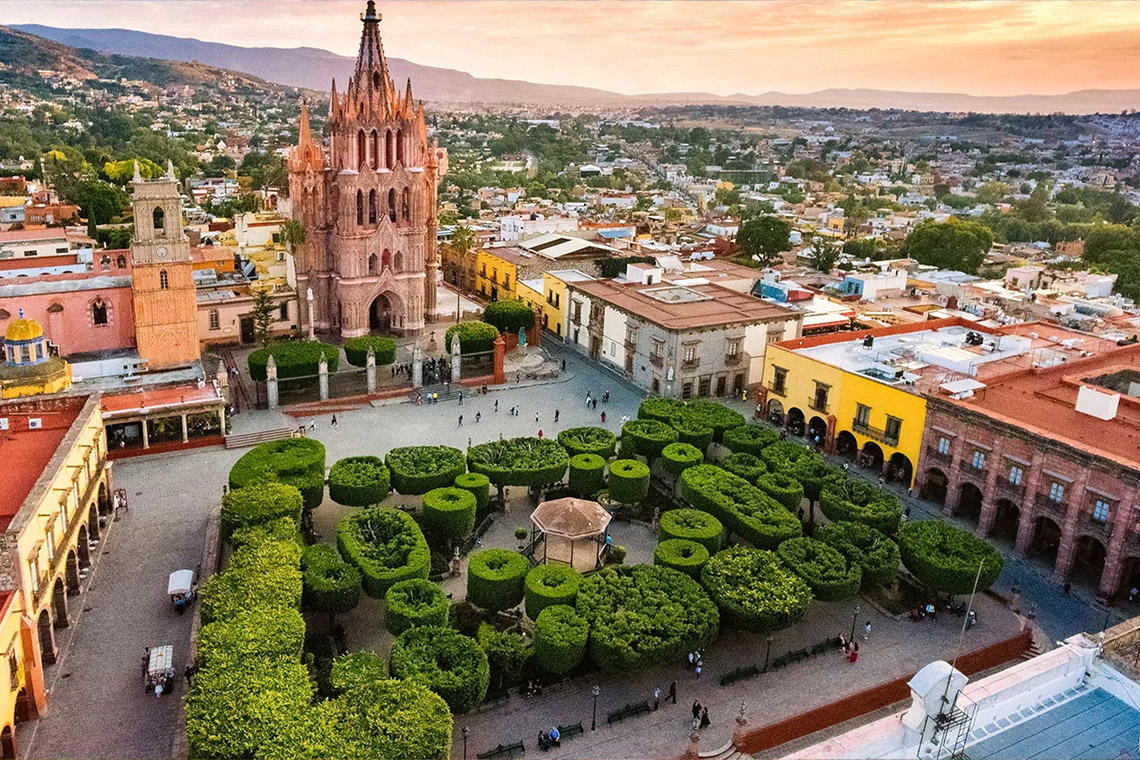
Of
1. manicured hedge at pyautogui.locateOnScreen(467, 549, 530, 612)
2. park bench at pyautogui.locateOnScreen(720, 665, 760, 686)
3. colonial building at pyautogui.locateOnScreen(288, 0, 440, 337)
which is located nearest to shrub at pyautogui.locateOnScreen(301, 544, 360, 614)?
manicured hedge at pyautogui.locateOnScreen(467, 549, 530, 612)

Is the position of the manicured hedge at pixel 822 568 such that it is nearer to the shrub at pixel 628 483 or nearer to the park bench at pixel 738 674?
the park bench at pixel 738 674

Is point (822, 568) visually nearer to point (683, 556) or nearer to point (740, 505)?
point (683, 556)

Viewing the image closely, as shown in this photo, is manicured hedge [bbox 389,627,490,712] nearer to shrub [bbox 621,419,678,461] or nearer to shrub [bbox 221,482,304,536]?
shrub [bbox 221,482,304,536]

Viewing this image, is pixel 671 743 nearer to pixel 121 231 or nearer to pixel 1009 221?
pixel 121 231

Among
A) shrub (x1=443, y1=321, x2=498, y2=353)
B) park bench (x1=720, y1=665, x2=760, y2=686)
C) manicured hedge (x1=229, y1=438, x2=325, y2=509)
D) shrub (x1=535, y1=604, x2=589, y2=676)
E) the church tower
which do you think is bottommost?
park bench (x1=720, y1=665, x2=760, y2=686)

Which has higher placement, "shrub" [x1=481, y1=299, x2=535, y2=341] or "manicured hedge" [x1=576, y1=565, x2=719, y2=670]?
"shrub" [x1=481, y1=299, x2=535, y2=341]
